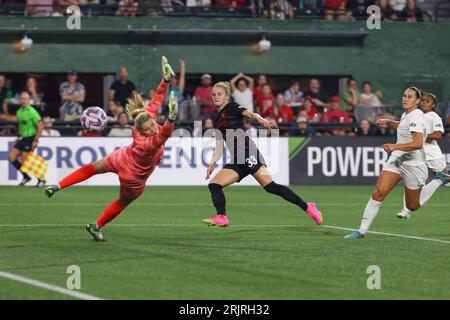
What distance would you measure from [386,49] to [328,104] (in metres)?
4.79

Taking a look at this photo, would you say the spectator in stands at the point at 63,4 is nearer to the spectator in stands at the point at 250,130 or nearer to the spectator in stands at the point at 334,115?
the spectator in stands at the point at 250,130

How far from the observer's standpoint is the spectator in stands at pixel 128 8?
103 ft

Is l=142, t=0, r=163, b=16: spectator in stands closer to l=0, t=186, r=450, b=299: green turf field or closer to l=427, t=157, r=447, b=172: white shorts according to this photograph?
l=0, t=186, r=450, b=299: green turf field

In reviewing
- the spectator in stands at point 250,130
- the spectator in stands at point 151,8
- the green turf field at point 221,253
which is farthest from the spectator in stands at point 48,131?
the green turf field at point 221,253

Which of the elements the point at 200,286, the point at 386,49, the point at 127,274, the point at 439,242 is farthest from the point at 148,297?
the point at 386,49

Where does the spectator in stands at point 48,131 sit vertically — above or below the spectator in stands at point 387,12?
below

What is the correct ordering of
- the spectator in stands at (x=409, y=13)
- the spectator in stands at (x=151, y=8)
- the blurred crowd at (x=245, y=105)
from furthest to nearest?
the spectator in stands at (x=409, y=13) < the spectator in stands at (x=151, y=8) < the blurred crowd at (x=245, y=105)

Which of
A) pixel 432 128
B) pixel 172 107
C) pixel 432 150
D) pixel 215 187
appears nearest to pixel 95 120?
pixel 215 187

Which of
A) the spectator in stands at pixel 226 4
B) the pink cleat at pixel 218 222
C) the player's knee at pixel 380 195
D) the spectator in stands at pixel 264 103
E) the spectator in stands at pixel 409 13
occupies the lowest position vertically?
the spectator in stands at pixel 264 103

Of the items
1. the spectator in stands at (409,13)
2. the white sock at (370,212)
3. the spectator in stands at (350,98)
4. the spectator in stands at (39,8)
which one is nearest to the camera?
the white sock at (370,212)

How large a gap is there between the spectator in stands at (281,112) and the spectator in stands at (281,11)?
4.14m

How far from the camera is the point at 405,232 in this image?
1494 centimetres

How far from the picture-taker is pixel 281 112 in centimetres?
2947

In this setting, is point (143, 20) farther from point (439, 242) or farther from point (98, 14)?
point (439, 242)
